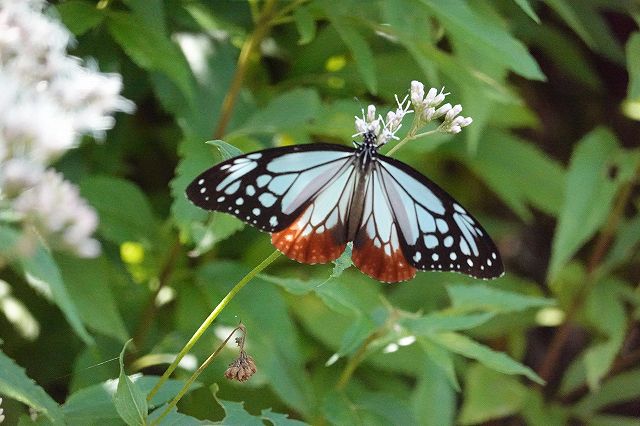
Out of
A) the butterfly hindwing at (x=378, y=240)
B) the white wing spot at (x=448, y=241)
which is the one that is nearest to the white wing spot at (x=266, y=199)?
the butterfly hindwing at (x=378, y=240)

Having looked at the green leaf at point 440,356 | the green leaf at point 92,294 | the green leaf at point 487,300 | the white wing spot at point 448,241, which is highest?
the white wing spot at point 448,241

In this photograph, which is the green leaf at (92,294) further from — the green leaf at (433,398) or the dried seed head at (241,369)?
the green leaf at (433,398)

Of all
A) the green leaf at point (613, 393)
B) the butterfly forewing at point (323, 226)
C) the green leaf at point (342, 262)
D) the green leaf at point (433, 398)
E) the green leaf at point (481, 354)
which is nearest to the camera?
the green leaf at point (342, 262)

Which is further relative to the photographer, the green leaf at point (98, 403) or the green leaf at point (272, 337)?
the green leaf at point (272, 337)

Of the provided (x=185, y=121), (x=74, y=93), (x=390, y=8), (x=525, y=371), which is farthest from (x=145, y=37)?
(x=525, y=371)

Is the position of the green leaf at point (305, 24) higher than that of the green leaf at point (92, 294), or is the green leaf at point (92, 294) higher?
the green leaf at point (305, 24)

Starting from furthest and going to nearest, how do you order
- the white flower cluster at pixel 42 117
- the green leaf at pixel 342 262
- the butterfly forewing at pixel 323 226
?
the butterfly forewing at pixel 323 226 < the green leaf at pixel 342 262 < the white flower cluster at pixel 42 117

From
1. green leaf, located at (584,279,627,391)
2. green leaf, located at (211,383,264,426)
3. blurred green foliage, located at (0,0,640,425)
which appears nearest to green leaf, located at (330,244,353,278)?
blurred green foliage, located at (0,0,640,425)
